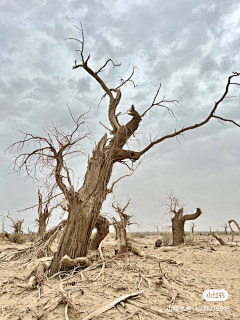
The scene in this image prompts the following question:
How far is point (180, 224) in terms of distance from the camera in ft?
45.9

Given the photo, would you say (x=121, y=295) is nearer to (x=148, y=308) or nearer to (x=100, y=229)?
(x=148, y=308)

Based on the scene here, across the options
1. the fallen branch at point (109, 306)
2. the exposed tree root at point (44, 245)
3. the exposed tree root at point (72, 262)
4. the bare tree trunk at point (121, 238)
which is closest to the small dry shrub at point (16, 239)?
the exposed tree root at point (44, 245)

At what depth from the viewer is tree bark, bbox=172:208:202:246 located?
13.8 meters

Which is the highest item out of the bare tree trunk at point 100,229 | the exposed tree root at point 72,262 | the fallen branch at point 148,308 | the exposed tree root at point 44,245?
the bare tree trunk at point 100,229

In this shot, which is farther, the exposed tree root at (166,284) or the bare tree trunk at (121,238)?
the bare tree trunk at (121,238)

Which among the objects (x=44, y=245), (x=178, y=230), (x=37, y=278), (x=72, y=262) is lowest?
(x=37, y=278)

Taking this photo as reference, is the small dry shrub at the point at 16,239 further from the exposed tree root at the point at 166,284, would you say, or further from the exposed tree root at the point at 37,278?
the exposed tree root at the point at 166,284

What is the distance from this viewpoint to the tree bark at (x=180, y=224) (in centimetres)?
1376

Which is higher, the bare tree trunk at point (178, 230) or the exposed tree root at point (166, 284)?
the bare tree trunk at point (178, 230)

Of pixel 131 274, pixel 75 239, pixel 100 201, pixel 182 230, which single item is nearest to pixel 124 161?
pixel 100 201

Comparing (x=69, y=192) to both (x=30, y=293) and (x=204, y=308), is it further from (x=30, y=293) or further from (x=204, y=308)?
(x=204, y=308)

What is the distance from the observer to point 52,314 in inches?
140

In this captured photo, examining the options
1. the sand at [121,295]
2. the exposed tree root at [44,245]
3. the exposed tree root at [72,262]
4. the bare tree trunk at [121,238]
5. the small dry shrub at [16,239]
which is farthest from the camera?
the small dry shrub at [16,239]

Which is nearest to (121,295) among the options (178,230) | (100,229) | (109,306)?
(109,306)
